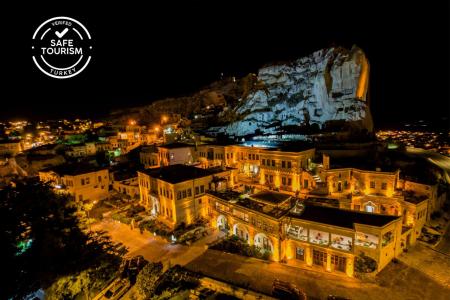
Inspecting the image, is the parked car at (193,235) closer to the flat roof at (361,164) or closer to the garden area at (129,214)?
the garden area at (129,214)

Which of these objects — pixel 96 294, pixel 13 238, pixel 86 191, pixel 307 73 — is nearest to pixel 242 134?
pixel 307 73

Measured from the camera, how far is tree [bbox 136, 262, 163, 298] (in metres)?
17.5

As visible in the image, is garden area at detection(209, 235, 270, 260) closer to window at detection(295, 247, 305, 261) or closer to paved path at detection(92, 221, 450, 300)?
paved path at detection(92, 221, 450, 300)

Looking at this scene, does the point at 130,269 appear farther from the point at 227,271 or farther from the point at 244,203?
the point at 244,203

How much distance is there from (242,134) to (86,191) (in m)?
36.0

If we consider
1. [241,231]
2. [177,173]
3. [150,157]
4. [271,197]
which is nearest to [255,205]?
[271,197]

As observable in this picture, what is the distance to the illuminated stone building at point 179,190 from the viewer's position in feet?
92.7

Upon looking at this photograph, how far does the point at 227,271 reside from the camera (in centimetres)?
2062

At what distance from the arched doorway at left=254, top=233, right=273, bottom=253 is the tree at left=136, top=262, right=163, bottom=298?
935 centimetres

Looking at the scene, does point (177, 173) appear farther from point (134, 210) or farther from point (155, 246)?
point (155, 246)

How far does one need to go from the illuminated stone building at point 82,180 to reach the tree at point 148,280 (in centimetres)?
2107

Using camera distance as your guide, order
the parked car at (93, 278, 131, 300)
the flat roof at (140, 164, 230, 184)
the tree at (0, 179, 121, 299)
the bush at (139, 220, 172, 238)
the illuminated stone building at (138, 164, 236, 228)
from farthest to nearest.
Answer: the flat roof at (140, 164, 230, 184), the illuminated stone building at (138, 164, 236, 228), the bush at (139, 220, 172, 238), the parked car at (93, 278, 131, 300), the tree at (0, 179, 121, 299)

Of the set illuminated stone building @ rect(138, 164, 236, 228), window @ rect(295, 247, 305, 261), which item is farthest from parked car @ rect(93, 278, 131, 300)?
window @ rect(295, 247, 305, 261)

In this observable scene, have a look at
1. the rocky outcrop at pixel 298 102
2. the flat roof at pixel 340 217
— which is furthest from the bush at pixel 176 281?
the rocky outcrop at pixel 298 102
